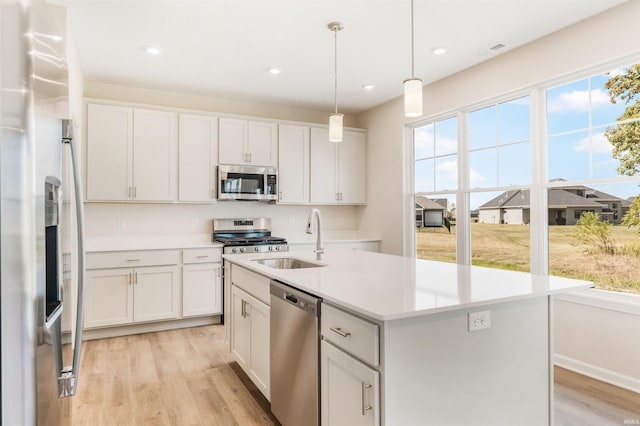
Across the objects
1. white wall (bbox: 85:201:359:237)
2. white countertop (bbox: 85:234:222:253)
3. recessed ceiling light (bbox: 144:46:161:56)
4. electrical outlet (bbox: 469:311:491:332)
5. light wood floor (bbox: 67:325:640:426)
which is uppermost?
recessed ceiling light (bbox: 144:46:161:56)

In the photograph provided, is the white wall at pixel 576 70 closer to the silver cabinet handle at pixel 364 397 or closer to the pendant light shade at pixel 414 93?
Answer: the pendant light shade at pixel 414 93

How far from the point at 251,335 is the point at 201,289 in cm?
186

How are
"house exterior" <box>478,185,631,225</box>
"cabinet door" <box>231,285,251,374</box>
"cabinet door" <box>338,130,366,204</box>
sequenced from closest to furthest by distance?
"cabinet door" <box>231,285,251,374</box> < "house exterior" <box>478,185,631,225</box> < "cabinet door" <box>338,130,366,204</box>

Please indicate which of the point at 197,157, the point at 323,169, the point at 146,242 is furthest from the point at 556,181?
the point at 146,242

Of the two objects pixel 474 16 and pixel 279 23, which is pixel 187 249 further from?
pixel 474 16

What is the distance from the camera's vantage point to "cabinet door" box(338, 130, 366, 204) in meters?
5.34

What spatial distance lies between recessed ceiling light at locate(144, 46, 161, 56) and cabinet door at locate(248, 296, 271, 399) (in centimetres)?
243

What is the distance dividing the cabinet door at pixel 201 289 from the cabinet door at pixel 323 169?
1.68 m

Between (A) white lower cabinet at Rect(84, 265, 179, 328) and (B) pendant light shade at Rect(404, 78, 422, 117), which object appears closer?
(B) pendant light shade at Rect(404, 78, 422, 117)

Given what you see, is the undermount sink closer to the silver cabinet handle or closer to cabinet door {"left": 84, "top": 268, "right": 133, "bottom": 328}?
the silver cabinet handle

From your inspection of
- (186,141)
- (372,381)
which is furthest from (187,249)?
(372,381)

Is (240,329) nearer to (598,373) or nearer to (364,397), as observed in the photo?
(364,397)

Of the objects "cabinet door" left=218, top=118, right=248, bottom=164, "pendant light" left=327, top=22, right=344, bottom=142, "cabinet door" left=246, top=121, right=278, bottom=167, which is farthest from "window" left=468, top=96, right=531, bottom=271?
"cabinet door" left=218, top=118, right=248, bottom=164

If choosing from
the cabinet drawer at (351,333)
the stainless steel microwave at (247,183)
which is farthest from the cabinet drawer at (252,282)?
the stainless steel microwave at (247,183)
